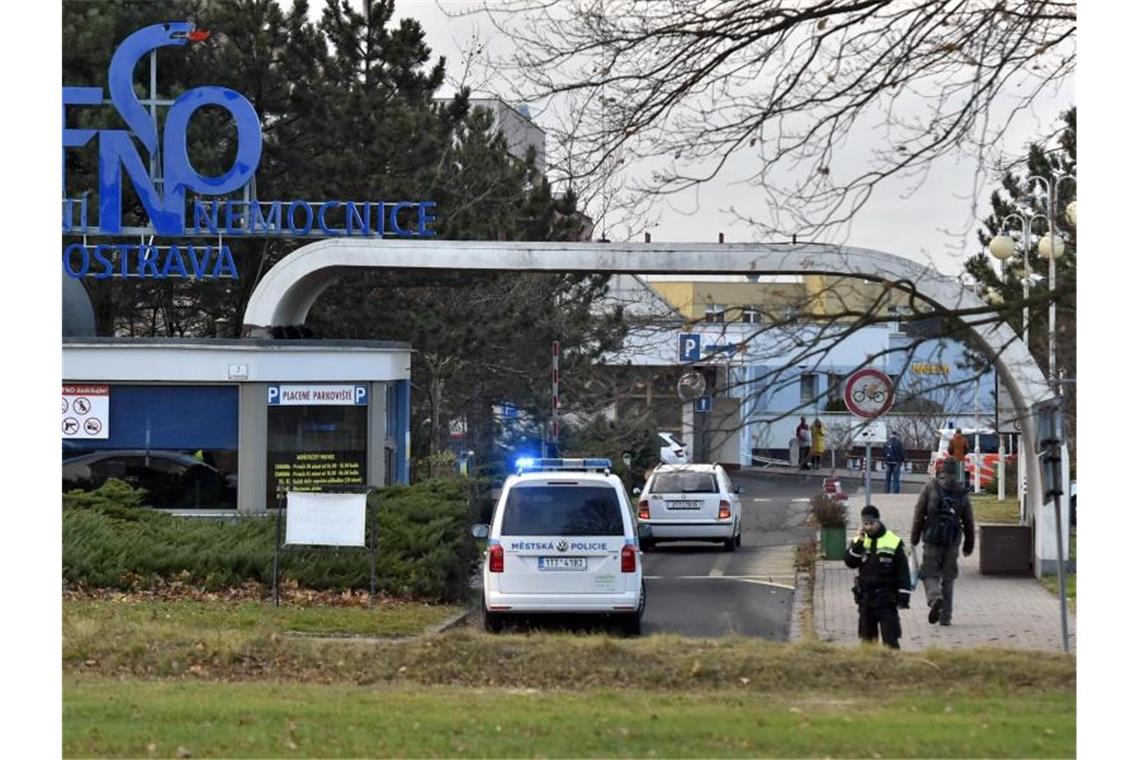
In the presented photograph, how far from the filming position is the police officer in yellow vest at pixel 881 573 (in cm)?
1666

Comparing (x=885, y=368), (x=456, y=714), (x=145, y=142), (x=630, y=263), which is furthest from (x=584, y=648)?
(x=145, y=142)

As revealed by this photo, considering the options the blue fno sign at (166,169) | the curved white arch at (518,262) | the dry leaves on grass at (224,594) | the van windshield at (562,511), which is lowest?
the dry leaves on grass at (224,594)

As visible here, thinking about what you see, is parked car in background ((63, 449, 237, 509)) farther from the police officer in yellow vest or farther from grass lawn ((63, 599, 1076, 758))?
the police officer in yellow vest

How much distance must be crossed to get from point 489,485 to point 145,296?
1067 cm

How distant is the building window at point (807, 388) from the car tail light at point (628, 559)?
584cm

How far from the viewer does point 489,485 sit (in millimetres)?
33312

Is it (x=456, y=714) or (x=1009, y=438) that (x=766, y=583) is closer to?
(x=456, y=714)

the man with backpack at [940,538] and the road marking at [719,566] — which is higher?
the man with backpack at [940,538]

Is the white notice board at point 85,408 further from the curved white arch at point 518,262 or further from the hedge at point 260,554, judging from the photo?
the curved white arch at point 518,262

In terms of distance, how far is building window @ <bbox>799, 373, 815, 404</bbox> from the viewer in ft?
39.1

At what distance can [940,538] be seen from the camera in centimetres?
1944

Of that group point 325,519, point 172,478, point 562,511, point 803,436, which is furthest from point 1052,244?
point 803,436

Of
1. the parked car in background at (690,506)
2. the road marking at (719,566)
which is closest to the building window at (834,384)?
the road marking at (719,566)

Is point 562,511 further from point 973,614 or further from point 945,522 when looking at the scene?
point 973,614
